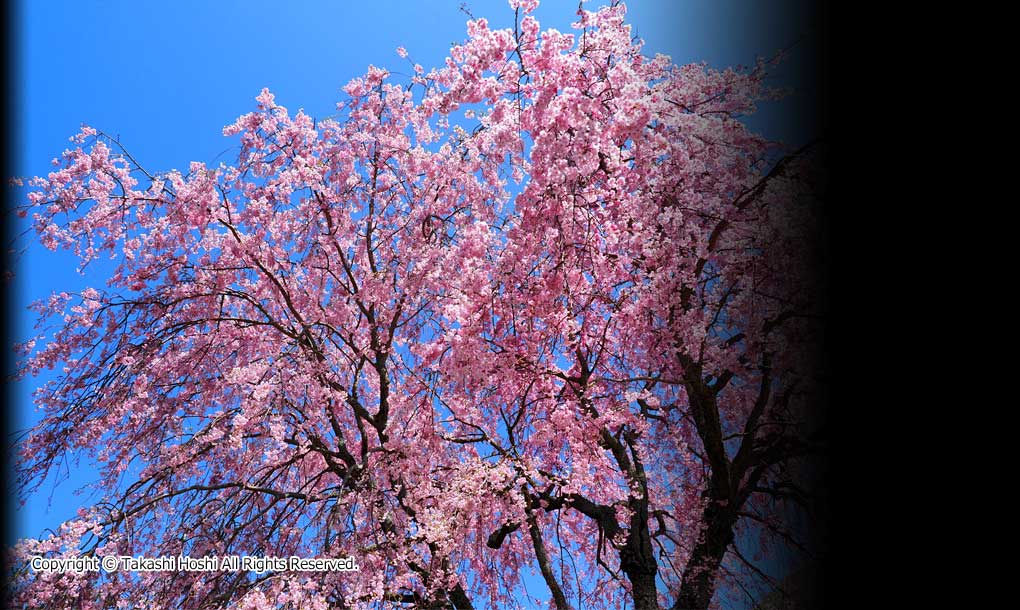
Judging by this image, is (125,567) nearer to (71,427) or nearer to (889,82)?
(71,427)

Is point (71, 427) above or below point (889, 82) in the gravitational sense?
above

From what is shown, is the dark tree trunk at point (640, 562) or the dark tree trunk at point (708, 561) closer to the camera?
the dark tree trunk at point (708, 561)

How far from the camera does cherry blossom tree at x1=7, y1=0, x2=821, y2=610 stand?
11.6 feet

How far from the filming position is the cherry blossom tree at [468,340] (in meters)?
3.52

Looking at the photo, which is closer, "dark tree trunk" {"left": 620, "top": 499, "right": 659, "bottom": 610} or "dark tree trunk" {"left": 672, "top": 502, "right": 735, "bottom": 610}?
"dark tree trunk" {"left": 672, "top": 502, "right": 735, "bottom": 610}

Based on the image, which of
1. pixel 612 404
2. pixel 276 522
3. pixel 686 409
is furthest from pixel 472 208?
pixel 276 522

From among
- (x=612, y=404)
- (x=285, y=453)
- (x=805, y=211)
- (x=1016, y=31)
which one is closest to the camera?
(x=1016, y=31)

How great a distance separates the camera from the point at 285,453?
197 inches

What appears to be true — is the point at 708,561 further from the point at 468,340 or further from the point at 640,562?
the point at 468,340

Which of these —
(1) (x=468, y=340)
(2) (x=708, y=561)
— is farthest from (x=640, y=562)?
(1) (x=468, y=340)

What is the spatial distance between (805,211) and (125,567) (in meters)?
4.24

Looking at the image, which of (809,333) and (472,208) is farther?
(472,208)

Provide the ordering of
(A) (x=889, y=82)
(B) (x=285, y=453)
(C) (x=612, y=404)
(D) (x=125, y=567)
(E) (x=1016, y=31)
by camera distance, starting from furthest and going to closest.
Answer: (B) (x=285, y=453)
(C) (x=612, y=404)
(D) (x=125, y=567)
(A) (x=889, y=82)
(E) (x=1016, y=31)

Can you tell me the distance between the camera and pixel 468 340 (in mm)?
4188
